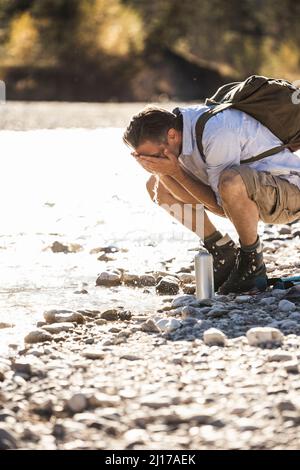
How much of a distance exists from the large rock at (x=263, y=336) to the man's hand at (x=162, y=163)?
1.36m

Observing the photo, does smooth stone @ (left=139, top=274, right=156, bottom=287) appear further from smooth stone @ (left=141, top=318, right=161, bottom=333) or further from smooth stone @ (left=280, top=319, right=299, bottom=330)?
smooth stone @ (left=280, top=319, right=299, bottom=330)

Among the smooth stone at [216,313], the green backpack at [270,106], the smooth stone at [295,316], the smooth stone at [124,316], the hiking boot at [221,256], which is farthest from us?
the hiking boot at [221,256]

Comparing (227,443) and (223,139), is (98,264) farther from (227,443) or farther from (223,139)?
(227,443)

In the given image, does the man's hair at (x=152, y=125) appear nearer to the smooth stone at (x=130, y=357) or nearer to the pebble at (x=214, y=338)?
the pebble at (x=214, y=338)

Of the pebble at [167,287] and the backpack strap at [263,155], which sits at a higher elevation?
the backpack strap at [263,155]

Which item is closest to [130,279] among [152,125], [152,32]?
[152,125]

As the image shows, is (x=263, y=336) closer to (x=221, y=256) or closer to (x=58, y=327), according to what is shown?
(x=58, y=327)

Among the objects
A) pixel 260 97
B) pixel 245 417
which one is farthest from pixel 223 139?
pixel 245 417

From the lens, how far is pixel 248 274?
6.50 m

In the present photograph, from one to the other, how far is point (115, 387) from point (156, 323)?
42.4 inches

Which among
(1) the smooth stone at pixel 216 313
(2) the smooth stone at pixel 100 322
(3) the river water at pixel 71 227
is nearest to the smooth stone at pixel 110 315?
(2) the smooth stone at pixel 100 322

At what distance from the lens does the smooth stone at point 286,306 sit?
6004 mm

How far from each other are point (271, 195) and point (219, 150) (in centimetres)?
42

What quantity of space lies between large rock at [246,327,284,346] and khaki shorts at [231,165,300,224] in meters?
1.23
